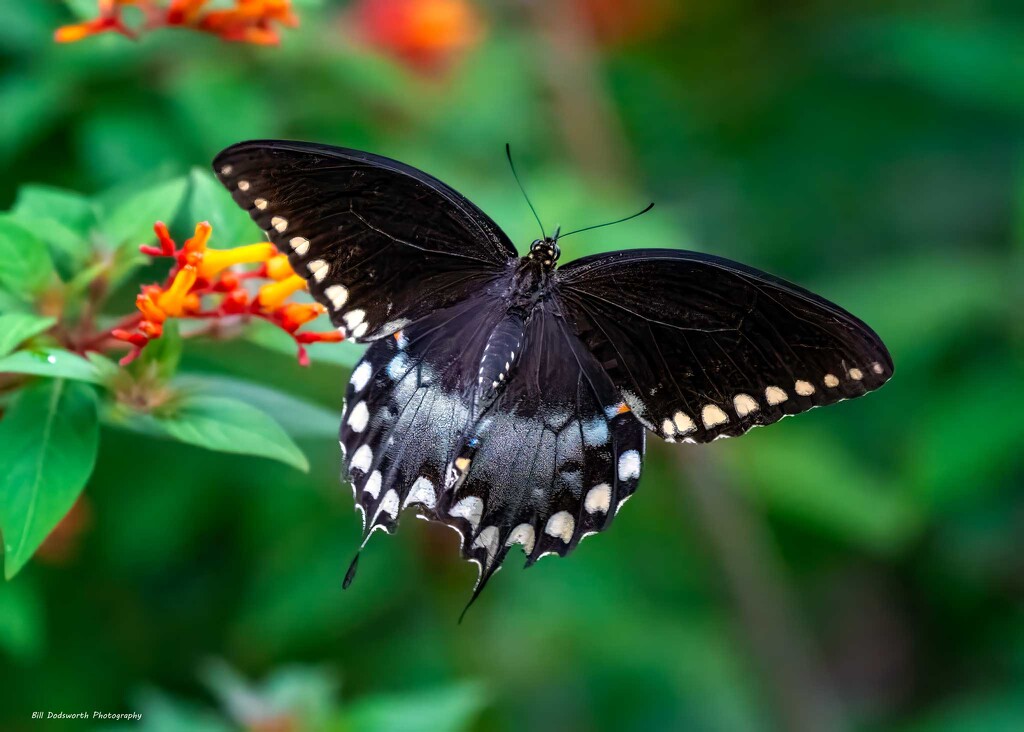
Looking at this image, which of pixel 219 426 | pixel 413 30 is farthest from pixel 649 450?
pixel 219 426

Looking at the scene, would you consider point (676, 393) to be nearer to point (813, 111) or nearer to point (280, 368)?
point (280, 368)

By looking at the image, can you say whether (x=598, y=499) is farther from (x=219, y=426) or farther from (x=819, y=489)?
(x=819, y=489)

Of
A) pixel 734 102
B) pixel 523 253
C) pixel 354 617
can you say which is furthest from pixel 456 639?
pixel 734 102

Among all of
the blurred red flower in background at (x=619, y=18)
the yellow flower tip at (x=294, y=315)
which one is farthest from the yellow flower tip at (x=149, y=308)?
the blurred red flower in background at (x=619, y=18)

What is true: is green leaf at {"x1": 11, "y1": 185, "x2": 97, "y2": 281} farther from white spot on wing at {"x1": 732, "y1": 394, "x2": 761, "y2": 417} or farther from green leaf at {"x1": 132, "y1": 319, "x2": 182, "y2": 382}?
white spot on wing at {"x1": 732, "y1": 394, "x2": 761, "y2": 417}

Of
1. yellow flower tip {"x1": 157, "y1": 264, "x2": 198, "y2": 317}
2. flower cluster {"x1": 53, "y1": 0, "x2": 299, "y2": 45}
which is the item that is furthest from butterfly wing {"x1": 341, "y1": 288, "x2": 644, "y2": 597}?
flower cluster {"x1": 53, "y1": 0, "x2": 299, "y2": 45}
